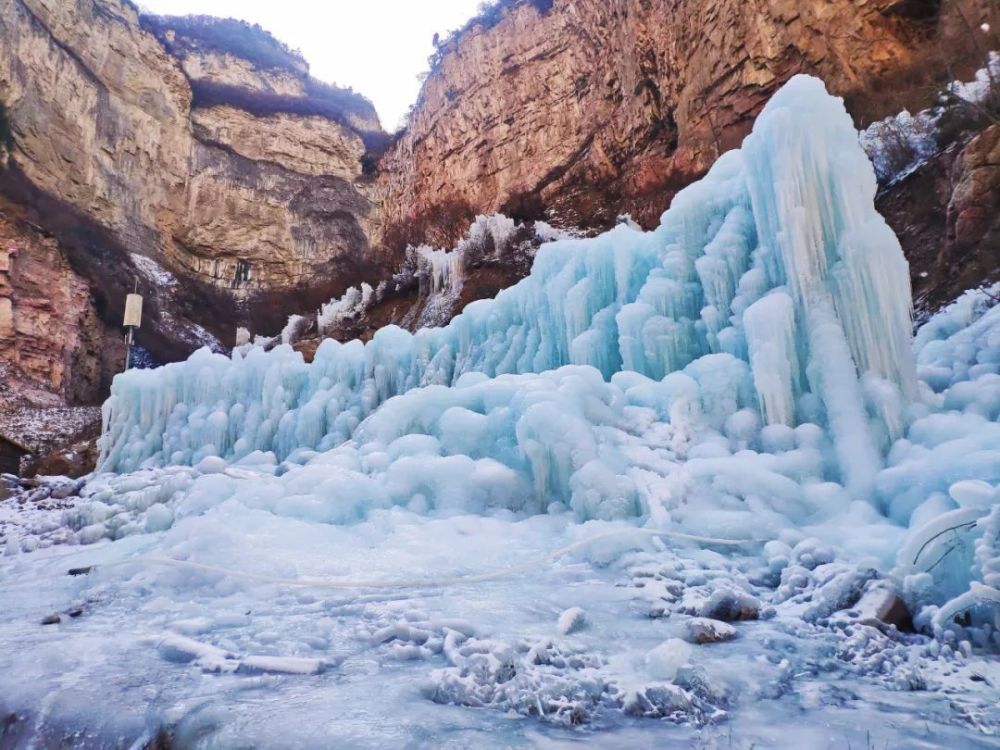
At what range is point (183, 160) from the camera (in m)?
24.0

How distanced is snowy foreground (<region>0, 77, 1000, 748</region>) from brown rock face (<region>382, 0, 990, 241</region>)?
26.2 feet

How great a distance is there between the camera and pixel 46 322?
675 inches

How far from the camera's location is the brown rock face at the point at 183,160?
63.6 ft

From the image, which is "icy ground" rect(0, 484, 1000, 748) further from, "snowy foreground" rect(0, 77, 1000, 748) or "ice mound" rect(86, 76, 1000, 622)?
"ice mound" rect(86, 76, 1000, 622)

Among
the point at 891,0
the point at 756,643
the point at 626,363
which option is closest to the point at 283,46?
the point at 891,0

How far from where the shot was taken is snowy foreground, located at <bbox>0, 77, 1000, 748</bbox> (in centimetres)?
210

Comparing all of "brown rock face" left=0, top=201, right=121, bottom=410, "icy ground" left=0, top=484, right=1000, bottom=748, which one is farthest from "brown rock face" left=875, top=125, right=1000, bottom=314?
"brown rock face" left=0, top=201, right=121, bottom=410

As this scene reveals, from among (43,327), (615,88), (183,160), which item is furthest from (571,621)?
(183,160)

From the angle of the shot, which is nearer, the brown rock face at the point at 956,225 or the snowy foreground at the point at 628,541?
the snowy foreground at the point at 628,541

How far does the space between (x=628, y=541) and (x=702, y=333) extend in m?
3.65

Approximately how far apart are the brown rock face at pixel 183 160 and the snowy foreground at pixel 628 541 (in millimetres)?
16732

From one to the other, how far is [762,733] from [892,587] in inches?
56.3

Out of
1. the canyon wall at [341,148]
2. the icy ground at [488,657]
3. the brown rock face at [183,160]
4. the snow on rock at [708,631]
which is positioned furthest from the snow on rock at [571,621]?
the brown rock face at [183,160]

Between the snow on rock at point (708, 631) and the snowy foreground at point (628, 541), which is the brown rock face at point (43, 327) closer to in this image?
the snowy foreground at point (628, 541)
